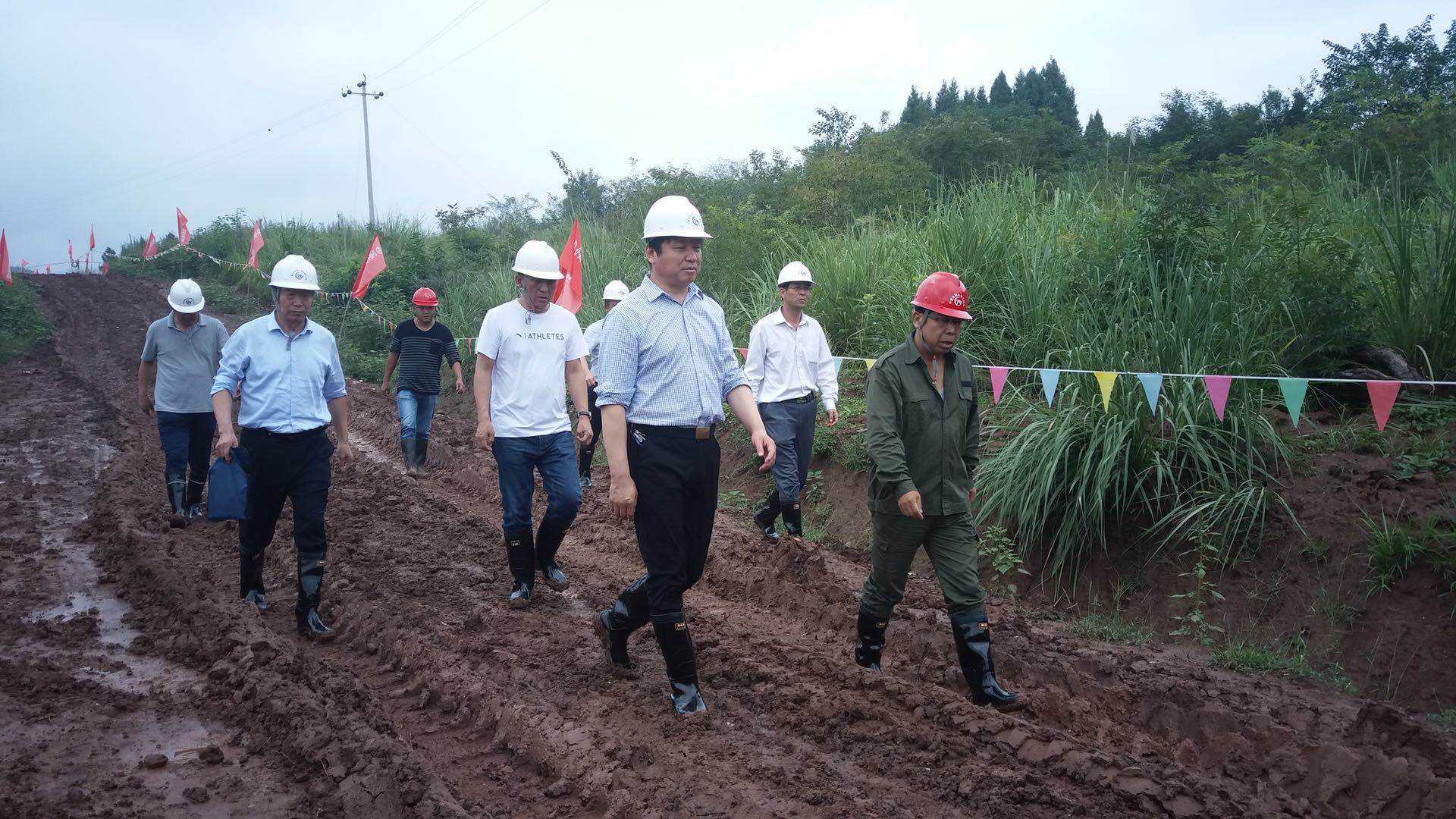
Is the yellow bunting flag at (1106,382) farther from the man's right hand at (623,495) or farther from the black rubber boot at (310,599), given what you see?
the black rubber boot at (310,599)

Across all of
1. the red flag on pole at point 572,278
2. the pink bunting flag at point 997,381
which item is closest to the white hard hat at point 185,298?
the red flag on pole at point 572,278

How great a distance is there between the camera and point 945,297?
4695mm

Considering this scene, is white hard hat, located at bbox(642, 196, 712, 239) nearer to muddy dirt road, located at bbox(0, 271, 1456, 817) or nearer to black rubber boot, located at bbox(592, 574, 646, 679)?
black rubber boot, located at bbox(592, 574, 646, 679)

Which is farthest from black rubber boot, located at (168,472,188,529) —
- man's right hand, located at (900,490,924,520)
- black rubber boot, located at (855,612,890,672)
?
man's right hand, located at (900,490,924,520)

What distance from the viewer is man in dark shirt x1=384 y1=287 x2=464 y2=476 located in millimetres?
10492

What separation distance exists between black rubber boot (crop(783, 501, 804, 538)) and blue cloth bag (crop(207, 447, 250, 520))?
372 centimetres

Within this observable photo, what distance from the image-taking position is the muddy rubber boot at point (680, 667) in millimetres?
4477

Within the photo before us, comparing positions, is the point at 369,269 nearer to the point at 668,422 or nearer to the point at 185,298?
the point at 185,298

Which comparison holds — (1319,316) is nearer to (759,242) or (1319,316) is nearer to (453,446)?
(759,242)

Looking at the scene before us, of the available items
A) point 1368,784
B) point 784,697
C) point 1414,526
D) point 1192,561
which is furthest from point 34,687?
point 1414,526

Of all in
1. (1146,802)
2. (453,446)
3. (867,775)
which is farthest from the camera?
(453,446)

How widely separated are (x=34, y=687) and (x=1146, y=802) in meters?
5.15

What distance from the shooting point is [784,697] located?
470 centimetres

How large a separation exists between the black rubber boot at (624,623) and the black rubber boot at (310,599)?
1787mm
